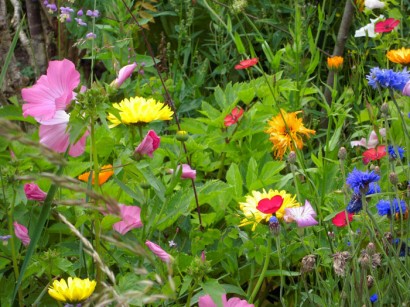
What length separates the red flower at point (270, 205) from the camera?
1358 millimetres

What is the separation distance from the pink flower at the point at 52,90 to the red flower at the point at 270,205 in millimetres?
381

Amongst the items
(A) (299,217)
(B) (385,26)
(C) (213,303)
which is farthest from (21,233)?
(B) (385,26)

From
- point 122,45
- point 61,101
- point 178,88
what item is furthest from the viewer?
point 178,88

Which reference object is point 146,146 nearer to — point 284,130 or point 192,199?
point 192,199

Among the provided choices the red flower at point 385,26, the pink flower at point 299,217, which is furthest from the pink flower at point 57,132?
the red flower at point 385,26

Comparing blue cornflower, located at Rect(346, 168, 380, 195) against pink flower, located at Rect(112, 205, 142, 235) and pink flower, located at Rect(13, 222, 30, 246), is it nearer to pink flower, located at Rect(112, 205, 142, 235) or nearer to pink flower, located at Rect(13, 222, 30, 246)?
pink flower, located at Rect(112, 205, 142, 235)

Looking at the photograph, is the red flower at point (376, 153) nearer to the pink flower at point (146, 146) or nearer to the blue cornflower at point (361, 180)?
the blue cornflower at point (361, 180)

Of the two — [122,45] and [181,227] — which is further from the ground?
[122,45]

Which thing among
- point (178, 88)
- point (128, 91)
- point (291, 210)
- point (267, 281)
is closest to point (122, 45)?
point (128, 91)

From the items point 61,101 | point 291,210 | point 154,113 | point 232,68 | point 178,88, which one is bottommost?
point 232,68

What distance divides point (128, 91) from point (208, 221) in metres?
0.77

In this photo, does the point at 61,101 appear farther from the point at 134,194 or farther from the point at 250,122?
the point at 250,122

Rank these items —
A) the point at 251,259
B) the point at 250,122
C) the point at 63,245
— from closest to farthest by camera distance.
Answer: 1. the point at 63,245
2. the point at 251,259
3. the point at 250,122

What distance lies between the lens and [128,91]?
2334 mm
